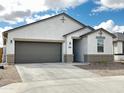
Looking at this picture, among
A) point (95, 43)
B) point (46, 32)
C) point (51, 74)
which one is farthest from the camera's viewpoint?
point (46, 32)

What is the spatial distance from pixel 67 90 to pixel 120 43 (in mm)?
22195

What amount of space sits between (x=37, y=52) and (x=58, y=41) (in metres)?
2.72

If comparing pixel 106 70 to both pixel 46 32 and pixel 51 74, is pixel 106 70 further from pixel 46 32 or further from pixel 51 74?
pixel 46 32

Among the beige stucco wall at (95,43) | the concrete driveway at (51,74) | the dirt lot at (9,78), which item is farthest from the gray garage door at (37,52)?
the dirt lot at (9,78)

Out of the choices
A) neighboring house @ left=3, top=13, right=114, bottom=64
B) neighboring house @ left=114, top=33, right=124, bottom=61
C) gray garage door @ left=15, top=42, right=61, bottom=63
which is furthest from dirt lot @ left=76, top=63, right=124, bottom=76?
neighboring house @ left=114, top=33, right=124, bottom=61

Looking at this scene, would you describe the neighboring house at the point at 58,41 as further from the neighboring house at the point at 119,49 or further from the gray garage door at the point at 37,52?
the neighboring house at the point at 119,49

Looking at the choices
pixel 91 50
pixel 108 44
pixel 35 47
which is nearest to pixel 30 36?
pixel 35 47

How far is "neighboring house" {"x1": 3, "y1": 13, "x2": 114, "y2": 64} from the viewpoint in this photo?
22.8 m

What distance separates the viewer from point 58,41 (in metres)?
23.9

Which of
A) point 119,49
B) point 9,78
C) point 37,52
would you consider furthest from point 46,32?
point 119,49

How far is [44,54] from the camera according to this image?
78.6ft

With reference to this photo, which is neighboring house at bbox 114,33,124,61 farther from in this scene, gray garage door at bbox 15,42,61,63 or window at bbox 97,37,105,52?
gray garage door at bbox 15,42,61,63

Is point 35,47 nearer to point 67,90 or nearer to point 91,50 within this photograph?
point 91,50

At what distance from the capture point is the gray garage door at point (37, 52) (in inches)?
904
